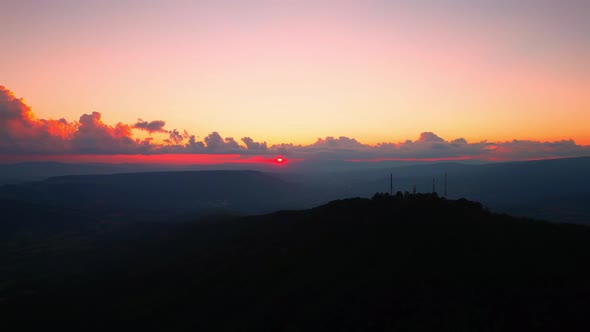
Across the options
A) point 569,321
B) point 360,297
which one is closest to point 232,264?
point 360,297

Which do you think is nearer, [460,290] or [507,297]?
[507,297]

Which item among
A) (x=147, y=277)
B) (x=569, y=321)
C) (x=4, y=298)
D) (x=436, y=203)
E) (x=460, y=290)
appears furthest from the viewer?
(x=4, y=298)

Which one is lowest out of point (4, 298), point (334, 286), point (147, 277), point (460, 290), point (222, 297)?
point (4, 298)

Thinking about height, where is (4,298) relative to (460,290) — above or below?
below

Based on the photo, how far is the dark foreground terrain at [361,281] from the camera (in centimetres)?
3484

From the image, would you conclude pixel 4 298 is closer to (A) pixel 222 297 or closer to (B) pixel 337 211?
(A) pixel 222 297

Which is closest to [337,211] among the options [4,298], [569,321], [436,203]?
[436,203]

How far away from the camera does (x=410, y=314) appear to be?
36094 mm

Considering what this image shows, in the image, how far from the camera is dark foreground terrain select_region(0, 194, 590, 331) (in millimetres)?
34844

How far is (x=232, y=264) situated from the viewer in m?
74.5

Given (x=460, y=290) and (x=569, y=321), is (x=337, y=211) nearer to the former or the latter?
(x=460, y=290)

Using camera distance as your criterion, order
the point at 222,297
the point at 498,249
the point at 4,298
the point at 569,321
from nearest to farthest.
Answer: the point at 569,321 → the point at 498,249 → the point at 222,297 → the point at 4,298

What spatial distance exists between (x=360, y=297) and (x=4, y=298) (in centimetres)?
10642

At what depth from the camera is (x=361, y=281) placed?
153ft
